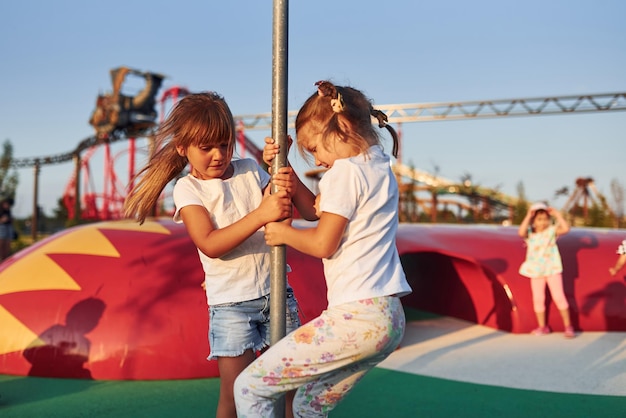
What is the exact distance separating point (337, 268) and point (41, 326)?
3061 millimetres

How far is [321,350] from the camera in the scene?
1.83 m

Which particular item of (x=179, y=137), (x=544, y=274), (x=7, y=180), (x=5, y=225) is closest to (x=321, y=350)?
(x=179, y=137)

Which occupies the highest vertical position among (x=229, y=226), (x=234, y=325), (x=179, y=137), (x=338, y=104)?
(x=338, y=104)

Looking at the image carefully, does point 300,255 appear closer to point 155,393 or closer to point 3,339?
point 155,393

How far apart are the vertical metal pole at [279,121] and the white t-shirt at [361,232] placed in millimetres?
164

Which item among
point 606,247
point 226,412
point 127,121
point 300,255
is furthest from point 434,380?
point 127,121

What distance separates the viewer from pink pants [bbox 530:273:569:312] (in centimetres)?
613

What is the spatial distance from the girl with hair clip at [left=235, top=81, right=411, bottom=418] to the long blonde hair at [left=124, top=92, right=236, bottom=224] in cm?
35

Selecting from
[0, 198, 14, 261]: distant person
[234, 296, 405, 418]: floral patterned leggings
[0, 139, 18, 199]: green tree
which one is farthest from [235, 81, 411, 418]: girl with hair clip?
[0, 139, 18, 199]: green tree

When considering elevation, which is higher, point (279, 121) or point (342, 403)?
point (279, 121)

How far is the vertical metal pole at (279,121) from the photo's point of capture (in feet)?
6.01

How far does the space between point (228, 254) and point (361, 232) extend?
0.57 meters

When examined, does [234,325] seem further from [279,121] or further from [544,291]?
[544,291]

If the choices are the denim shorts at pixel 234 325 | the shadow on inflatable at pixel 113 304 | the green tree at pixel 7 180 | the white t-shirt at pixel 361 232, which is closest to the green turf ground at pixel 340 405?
the shadow on inflatable at pixel 113 304
